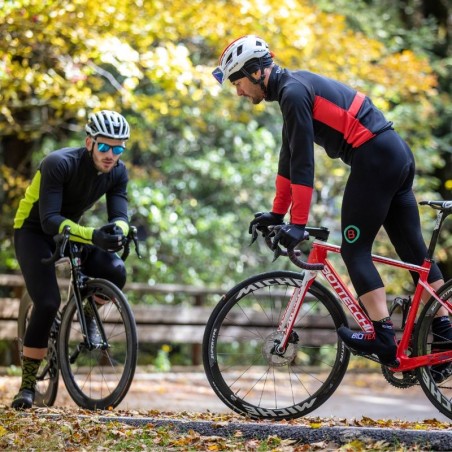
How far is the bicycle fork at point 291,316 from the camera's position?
20.7 feet

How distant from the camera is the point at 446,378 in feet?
19.8

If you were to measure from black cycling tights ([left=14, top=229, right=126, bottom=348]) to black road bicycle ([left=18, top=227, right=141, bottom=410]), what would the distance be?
109 mm

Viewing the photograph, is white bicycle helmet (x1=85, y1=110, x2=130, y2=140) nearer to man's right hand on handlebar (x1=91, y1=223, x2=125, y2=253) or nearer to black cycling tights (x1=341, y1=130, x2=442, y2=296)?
man's right hand on handlebar (x1=91, y1=223, x2=125, y2=253)

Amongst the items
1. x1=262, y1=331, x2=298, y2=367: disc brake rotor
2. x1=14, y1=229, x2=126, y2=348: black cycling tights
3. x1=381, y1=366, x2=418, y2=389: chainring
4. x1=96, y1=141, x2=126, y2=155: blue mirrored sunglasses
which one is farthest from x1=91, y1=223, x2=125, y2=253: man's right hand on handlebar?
x1=381, y1=366, x2=418, y2=389: chainring

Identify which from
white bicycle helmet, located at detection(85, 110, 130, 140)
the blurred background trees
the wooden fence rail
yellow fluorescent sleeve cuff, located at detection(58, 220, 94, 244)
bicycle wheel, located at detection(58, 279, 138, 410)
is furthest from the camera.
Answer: the wooden fence rail

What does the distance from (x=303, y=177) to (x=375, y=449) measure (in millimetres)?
1599

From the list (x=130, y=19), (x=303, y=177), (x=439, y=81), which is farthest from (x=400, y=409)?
(x=439, y=81)

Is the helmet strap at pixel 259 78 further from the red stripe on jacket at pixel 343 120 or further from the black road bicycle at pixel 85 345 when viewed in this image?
the black road bicycle at pixel 85 345

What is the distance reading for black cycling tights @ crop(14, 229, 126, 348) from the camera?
734 centimetres

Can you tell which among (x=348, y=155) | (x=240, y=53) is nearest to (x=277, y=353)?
(x=348, y=155)

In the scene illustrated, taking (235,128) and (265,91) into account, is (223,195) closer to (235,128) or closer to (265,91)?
(235,128)

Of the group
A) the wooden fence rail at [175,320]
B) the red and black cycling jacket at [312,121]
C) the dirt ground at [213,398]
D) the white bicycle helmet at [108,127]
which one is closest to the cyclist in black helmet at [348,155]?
the red and black cycling jacket at [312,121]

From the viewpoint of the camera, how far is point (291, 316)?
20.7ft

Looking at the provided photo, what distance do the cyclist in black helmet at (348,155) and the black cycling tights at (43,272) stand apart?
6.73ft
